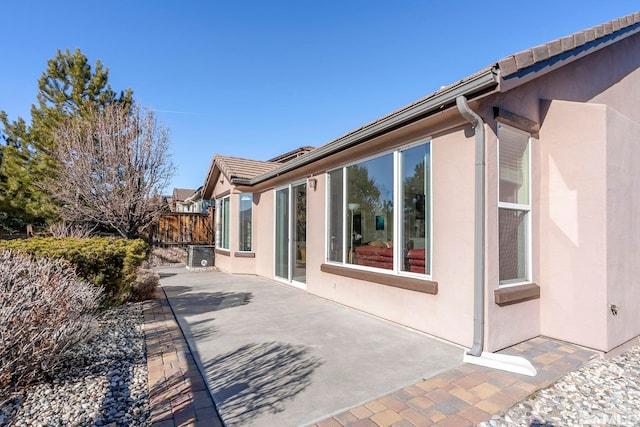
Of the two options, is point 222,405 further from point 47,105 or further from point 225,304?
point 47,105

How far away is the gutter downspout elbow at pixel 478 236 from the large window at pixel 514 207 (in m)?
0.55

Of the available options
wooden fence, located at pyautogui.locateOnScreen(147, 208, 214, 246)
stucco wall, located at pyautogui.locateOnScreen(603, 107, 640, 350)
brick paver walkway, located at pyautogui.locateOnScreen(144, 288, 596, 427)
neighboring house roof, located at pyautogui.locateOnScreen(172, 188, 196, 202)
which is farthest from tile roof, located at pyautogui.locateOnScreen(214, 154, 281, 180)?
neighboring house roof, located at pyautogui.locateOnScreen(172, 188, 196, 202)

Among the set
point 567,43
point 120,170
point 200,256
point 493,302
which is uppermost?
point 567,43

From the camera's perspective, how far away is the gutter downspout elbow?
4.36 m

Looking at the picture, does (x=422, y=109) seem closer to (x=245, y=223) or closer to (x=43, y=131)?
(x=245, y=223)

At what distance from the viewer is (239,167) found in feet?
43.1

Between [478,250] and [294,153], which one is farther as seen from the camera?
[294,153]

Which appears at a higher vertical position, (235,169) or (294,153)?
(294,153)

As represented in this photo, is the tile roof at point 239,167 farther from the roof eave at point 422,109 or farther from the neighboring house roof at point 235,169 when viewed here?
the roof eave at point 422,109

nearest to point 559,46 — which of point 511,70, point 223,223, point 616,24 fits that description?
point 511,70

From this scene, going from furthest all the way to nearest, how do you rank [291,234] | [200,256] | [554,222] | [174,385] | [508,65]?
1. [200,256]
2. [291,234]
3. [554,222]
4. [508,65]
5. [174,385]

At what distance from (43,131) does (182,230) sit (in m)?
7.98

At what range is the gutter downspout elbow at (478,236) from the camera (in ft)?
14.3

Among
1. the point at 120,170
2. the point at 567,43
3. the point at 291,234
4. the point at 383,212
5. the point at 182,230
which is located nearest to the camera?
the point at 567,43
